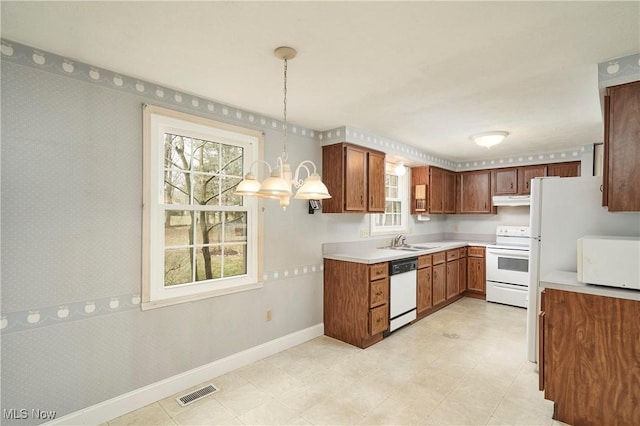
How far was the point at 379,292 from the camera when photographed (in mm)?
3424

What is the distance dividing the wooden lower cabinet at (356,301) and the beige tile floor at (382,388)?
0.44 feet

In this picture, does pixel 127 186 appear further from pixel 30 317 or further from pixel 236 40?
pixel 236 40

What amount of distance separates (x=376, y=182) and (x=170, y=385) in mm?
3031

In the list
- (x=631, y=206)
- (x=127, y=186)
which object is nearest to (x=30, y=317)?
(x=127, y=186)

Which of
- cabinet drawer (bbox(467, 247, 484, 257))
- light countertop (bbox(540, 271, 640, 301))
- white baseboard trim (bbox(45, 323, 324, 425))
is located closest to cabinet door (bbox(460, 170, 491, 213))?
cabinet drawer (bbox(467, 247, 484, 257))

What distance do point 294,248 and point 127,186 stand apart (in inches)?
68.0

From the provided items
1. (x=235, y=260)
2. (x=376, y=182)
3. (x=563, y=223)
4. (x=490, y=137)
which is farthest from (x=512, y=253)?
(x=235, y=260)

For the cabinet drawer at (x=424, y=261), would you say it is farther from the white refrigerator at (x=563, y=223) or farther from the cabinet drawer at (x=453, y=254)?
the white refrigerator at (x=563, y=223)

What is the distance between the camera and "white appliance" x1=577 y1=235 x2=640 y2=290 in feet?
6.00

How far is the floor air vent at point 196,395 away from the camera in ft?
7.74

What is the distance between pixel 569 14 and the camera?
154cm

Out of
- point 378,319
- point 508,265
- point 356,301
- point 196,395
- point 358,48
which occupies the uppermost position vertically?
point 358,48

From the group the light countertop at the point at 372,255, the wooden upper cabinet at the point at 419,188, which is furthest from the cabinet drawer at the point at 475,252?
the wooden upper cabinet at the point at 419,188

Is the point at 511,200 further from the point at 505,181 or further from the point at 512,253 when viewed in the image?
the point at 512,253
